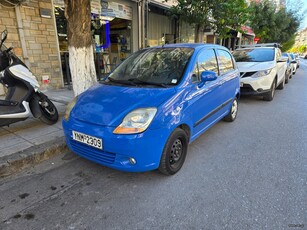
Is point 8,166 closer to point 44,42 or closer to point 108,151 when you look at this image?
point 108,151

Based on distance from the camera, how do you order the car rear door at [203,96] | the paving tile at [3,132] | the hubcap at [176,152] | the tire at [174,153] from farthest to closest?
1. the paving tile at [3,132]
2. the car rear door at [203,96]
3. the hubcap at [176,152]
4. the tire at [174,153]

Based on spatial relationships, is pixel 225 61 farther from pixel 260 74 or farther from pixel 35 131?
pixel 35 131

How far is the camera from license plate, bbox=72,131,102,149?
232cm

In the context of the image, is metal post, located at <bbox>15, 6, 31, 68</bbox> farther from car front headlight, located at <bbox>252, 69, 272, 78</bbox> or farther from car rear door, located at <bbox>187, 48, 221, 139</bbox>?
car front headlight, located at <bbox>252, 69, 272, 78</bbox>

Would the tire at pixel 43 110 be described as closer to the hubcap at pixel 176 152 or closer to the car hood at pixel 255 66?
the hubcap at pixel 176 152

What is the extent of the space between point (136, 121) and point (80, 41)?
102 inches

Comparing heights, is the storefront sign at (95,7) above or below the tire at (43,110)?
above

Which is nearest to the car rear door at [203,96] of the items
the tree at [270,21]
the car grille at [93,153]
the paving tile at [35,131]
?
the car grille at [93,153]

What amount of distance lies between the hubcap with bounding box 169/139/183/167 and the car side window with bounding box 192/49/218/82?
0.91 m

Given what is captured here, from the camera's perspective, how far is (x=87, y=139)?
240 cm

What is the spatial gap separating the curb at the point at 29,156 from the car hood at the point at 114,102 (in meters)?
0.86

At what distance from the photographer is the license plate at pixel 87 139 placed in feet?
7.61

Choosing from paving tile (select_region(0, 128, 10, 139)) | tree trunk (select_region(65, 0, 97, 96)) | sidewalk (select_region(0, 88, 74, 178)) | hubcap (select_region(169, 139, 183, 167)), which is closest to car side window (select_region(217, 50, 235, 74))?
hubcap (select_region(169, 139, 183, 167))

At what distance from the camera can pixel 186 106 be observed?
8.78ft
